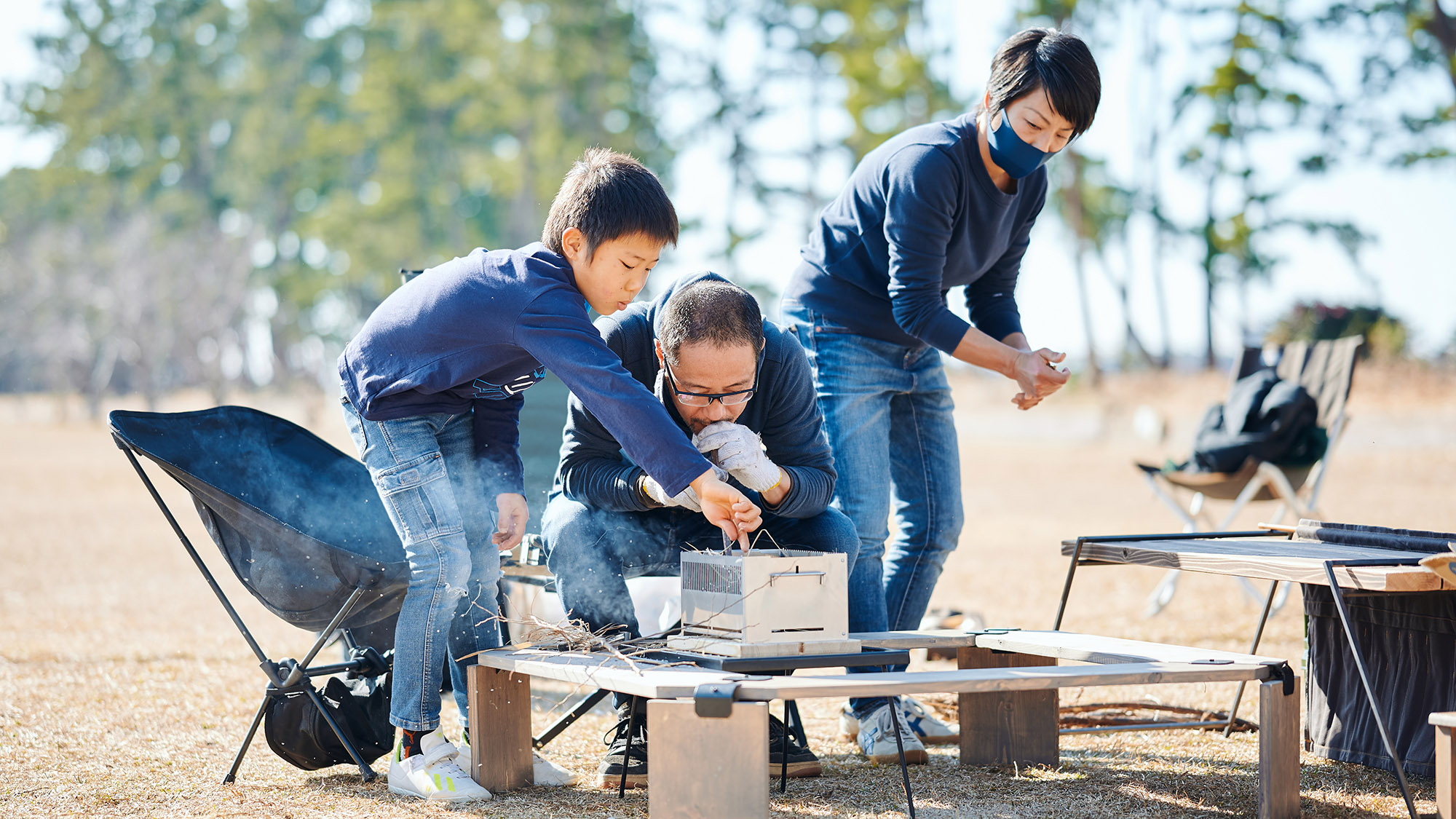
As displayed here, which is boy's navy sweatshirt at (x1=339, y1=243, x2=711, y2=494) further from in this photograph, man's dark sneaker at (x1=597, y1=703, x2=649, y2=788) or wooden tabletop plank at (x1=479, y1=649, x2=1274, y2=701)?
man's dark sneaker at (x1=597, y1=703, x2=649, y2=788)

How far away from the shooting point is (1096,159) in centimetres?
2411

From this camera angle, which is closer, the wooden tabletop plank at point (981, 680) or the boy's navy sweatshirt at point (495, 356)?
the wooden tabletop plank at point (981, 680)

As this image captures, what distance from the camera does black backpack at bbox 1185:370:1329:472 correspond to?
17.0ft

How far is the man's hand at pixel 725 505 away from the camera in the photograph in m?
2.15

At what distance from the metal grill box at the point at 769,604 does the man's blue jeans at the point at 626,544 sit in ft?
1.10

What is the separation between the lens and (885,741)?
277 centimetres

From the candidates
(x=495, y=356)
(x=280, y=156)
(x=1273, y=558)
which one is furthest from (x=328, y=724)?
(x=280, y=156)

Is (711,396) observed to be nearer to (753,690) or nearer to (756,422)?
(756,422)

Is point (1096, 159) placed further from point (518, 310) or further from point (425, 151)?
point (518, 310)

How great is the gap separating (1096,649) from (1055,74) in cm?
125

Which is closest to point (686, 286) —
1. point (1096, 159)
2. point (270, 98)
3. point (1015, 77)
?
point (1015, 77)

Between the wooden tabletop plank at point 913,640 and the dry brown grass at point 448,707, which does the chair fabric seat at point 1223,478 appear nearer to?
the dry brown grass at point 448,707

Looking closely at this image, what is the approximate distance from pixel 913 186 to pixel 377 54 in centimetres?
3144

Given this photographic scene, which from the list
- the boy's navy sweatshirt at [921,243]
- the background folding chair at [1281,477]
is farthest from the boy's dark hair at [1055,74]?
the background folding chair at [1281,477]
